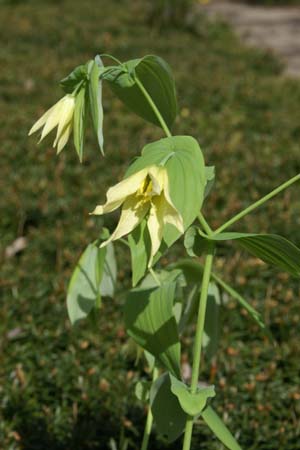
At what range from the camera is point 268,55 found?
6.31 metres

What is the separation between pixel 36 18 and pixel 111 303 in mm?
4779

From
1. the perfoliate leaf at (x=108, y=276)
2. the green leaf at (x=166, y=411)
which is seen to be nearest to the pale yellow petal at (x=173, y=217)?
the green leaf at (x=166, y=411)

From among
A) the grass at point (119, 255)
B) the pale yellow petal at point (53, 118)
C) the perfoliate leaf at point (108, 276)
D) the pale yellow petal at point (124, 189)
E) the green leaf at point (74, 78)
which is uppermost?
the green leaf at point (74, 78)

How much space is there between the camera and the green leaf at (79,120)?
118 centimetres

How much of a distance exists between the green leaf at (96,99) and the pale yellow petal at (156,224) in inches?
4.2

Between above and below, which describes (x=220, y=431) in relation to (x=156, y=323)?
below

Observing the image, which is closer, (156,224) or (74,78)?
(156,224)

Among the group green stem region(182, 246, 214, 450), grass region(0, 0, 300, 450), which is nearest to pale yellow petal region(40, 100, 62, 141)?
green stem region(182, 246, 214, 450)

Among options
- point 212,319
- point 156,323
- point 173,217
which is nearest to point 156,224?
point 173,217

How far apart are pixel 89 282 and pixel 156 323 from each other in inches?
11.4

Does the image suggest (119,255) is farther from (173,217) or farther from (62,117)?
(173,217)

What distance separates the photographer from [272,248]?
1234 millimetres

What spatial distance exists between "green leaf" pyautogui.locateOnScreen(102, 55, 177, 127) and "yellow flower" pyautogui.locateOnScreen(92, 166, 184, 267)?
0.26 m

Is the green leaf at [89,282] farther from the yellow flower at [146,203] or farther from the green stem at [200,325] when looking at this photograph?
the yellow flower at [146,203]
